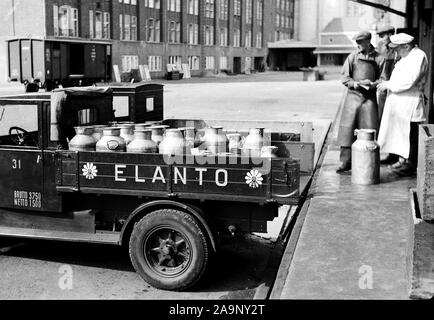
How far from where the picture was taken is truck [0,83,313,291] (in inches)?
210

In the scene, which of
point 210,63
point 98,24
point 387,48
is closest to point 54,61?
point 98,24

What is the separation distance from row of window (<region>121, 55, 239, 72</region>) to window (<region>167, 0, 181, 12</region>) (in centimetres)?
452

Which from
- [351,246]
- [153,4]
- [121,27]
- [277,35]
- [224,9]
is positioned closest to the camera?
[351,246]

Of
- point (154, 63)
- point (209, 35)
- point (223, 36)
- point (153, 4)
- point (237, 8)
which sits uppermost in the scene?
point (237, 8)

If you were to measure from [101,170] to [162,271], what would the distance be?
112cm

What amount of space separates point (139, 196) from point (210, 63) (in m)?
61.9

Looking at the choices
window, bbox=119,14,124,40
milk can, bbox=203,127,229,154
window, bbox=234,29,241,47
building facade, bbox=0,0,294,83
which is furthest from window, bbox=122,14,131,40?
milk can, bbox=203,127,229,154

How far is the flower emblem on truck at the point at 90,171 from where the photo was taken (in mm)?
5711

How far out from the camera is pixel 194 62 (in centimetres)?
6288

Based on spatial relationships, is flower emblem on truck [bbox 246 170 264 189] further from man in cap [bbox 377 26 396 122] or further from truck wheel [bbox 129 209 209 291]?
man in cap [bbox 377 26 396 122]

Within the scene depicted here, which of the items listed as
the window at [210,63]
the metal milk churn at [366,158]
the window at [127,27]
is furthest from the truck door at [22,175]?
the window at [210,63]

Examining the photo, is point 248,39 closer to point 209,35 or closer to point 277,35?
point 209,35
